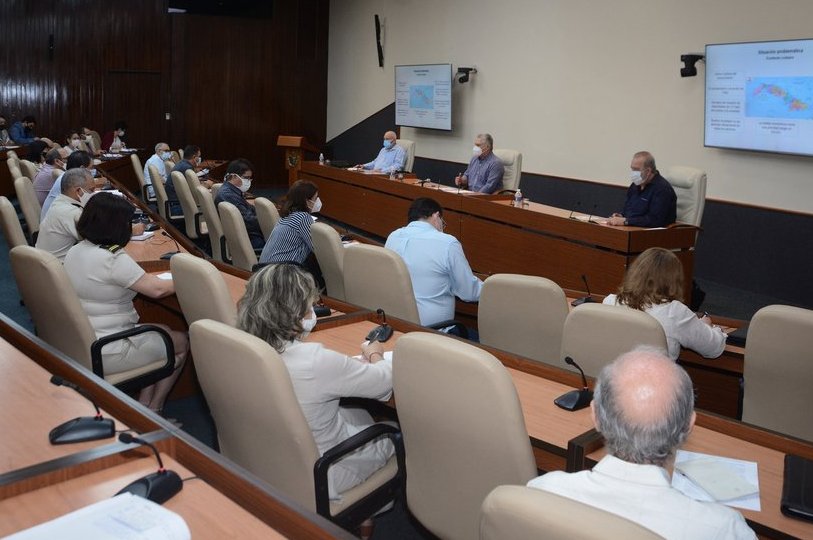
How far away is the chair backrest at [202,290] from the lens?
3.11 metres

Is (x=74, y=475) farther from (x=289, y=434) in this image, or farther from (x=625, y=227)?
(x=625, y=227)

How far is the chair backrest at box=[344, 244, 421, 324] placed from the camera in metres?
3.70

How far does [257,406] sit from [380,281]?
5.49ft

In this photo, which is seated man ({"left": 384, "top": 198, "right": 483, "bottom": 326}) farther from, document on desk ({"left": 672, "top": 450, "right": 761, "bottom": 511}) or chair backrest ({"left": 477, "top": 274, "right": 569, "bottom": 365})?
document on desk ({"left": 672, "top": 450, "right": 761, "bottom": 511})

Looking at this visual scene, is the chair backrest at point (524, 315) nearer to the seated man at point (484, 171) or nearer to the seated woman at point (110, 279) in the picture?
the seated woman at point (110, 279)

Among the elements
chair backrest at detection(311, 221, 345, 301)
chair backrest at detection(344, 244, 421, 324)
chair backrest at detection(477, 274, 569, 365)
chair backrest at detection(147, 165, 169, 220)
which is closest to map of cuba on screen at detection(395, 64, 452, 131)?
chair backrest at detection(147, 165, 169, 220)

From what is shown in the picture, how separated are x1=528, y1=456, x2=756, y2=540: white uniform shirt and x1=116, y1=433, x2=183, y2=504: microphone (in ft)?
2.60

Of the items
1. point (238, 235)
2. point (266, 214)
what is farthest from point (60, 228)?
point (266, 214)

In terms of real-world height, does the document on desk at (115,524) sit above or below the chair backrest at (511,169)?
below

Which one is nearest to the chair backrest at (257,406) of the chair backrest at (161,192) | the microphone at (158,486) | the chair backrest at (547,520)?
the microphone at (158,486)

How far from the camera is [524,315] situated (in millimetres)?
3418

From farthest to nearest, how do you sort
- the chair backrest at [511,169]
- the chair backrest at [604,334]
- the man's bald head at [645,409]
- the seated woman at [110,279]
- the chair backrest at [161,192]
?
the chair backrest at [511,169], the chair backrest at [161,192], the seated woman at [110,279], the chair backrest at [604,334], the man's bald head at [645,409]

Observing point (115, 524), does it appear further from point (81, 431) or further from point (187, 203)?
point (187, 203)

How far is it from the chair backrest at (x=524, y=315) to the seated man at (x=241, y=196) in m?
3.21
